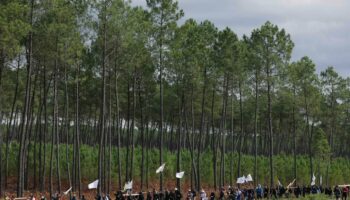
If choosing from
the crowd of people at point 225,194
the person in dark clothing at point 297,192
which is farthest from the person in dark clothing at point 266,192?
the person in dark clothing at point 297,192

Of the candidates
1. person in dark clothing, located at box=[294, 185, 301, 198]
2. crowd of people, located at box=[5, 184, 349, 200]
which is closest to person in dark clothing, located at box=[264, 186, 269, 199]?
crowd of people, located at box=[5, 184, 349, 200]

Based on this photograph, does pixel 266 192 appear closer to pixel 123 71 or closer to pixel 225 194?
pixel 225 194

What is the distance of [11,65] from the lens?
36.1 meters

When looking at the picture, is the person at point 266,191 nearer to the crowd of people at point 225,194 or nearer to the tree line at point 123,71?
the crowd of people at point 225,194

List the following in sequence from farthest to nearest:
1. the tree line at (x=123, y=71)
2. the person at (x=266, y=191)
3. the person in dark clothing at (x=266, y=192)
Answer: the person in dark clothing at (x=266, y=192), the person at (x=266, y=191), the tree line at (x=123, y=71)

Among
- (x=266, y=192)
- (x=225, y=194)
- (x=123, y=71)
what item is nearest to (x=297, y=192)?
(x=266, y=192)

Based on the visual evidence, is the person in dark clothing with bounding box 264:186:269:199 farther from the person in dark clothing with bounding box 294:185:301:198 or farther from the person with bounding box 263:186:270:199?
the person in dark clothing with bounding box 294:185:301:198

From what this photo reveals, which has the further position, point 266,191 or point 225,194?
point 266,191

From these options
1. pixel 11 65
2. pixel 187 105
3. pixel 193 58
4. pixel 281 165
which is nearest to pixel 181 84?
pixel 193 58

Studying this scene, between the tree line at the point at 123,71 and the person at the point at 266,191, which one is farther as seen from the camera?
the person at the point at 266,191

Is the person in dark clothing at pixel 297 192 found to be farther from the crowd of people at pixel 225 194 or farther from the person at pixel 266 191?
the person at pixel 266 191

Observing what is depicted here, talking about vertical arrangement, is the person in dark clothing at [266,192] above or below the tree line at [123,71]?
below

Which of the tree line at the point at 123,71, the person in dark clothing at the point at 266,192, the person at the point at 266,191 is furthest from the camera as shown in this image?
the person in dark clothing at the point at 266,192

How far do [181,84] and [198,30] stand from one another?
4.84 metres
